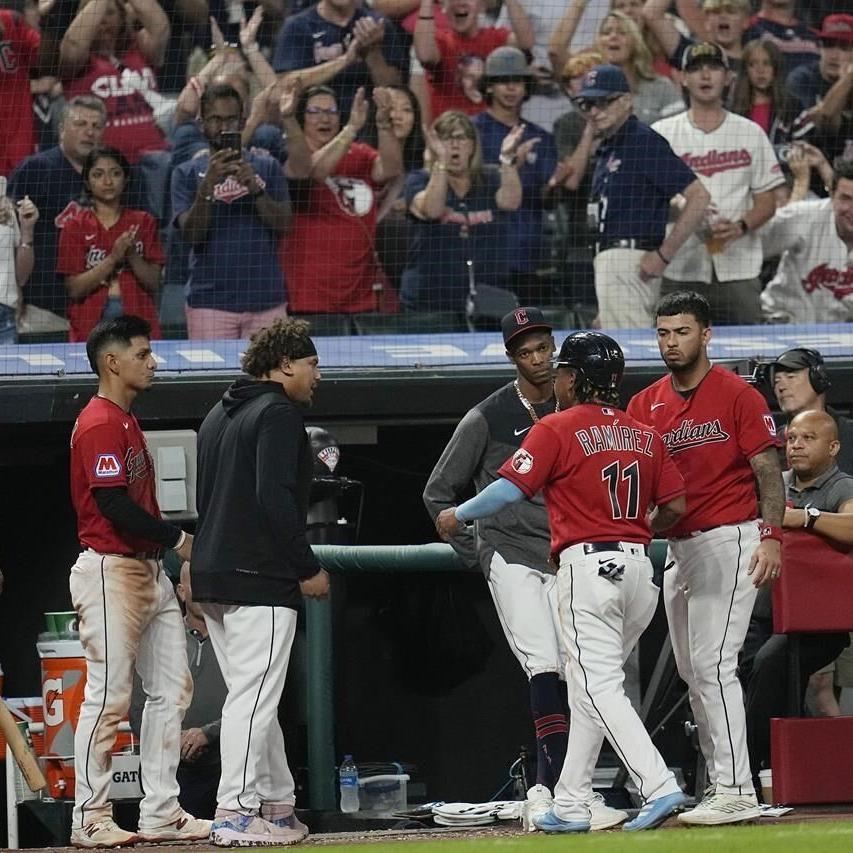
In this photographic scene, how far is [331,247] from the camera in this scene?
849 centimetres

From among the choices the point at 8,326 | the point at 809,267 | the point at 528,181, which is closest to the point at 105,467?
the point at 8,326

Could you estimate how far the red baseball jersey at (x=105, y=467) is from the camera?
536 cm

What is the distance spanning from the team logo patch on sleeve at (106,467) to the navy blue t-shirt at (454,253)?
10.8 ft

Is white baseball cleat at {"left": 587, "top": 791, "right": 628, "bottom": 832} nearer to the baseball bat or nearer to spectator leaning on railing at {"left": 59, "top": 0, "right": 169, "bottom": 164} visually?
the baseball bat

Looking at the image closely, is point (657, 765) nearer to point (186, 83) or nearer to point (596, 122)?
point (596, 122)

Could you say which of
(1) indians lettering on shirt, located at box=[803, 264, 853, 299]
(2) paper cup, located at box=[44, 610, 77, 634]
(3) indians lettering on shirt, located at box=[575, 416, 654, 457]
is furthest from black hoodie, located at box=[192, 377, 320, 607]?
(1) indians lettering on shirt, located at box=[803, 264, 853, 299]

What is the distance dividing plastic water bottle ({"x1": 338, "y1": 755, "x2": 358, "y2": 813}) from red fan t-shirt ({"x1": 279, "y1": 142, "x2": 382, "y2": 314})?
8.82 ft

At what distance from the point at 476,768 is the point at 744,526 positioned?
2.78 metres

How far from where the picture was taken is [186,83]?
30.4 feet

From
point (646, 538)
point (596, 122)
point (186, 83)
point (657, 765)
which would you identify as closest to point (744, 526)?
point (646, 538)

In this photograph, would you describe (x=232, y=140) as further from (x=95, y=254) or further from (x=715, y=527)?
(x=715, y=527)

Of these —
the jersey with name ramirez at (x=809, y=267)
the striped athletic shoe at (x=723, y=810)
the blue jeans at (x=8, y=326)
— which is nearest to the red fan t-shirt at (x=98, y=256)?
the blue jeans at (x=8, y=326)

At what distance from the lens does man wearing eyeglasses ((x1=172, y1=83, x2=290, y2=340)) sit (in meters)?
8.19

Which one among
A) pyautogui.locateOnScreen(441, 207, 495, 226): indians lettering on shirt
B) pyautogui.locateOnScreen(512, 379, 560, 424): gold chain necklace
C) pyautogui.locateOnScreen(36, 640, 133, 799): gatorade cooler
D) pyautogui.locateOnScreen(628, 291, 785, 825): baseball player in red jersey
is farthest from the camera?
pyautogui.locateOnScreen(441, 207, 495, 226): indians lettering on shirt
